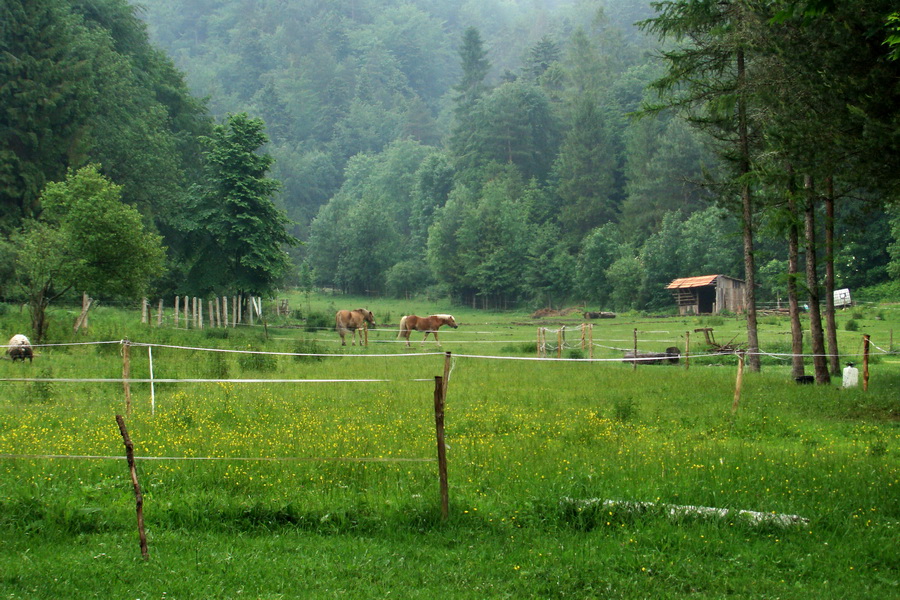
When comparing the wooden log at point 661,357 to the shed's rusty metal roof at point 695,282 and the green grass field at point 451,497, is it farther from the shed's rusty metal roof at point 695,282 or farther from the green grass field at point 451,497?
the shed's rusty metal roof at point 695,282

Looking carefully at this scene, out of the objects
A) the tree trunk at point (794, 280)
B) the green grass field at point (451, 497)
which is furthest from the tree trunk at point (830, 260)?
the green grass field at point (451, 497)

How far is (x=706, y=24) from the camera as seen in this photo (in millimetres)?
24984

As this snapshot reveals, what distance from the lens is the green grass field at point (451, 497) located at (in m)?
7.46

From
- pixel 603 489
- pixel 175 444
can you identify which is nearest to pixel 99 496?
pixel 175 444

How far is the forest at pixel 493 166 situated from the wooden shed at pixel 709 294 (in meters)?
3.43

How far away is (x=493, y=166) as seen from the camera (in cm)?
10438

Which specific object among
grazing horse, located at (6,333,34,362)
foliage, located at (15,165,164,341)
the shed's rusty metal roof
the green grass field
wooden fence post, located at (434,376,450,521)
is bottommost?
the green grass field

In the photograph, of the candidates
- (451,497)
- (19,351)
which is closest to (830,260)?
(451,497)

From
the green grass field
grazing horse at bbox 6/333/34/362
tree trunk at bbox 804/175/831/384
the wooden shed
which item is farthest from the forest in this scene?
Answer: grazing horse at bbox 6/333/34/362

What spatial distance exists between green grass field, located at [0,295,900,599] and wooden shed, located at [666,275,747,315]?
46.9 meters

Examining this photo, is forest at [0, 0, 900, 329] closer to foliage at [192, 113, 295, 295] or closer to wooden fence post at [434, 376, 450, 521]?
foliage at [192, 113, 295, 295]

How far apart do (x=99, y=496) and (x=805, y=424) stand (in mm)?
12148

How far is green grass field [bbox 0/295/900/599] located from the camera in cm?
746

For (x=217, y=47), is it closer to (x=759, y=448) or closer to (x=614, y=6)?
(x=614, y=6)
